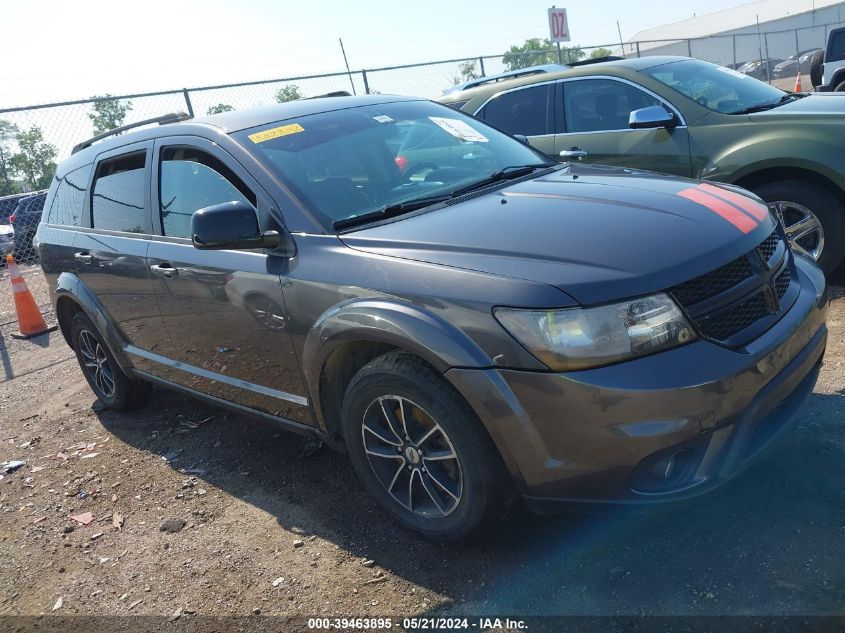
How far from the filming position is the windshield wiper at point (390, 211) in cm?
318

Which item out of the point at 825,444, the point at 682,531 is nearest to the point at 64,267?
the point at 682,531

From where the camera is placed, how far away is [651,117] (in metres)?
5.55

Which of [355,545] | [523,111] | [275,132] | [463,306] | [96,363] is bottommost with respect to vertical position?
[355,545]

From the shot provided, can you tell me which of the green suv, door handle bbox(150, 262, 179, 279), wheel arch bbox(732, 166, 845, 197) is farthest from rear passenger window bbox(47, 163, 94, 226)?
wheel arch bbox(732, 166, 845, 197)

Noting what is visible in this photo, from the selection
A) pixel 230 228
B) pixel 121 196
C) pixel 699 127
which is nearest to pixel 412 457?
pixel 230 228

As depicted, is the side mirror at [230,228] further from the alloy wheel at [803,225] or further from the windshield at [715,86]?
the windshield at [715,86]

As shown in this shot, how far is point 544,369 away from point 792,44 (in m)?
58.7

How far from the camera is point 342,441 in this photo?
3322 millimetres

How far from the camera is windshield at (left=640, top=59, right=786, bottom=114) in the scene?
18.9 ft

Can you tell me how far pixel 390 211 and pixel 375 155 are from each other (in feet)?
1.60

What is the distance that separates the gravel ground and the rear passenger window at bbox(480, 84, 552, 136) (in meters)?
2.97

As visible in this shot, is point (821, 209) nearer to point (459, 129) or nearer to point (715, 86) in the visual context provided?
point (715, 86)

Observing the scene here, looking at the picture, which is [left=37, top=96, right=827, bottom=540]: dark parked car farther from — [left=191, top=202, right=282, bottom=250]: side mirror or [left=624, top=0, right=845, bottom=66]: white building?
[left=624, top=0, right=845, bottom=66]: white building

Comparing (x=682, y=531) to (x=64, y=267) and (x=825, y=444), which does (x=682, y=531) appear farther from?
(x=64, y=267)
